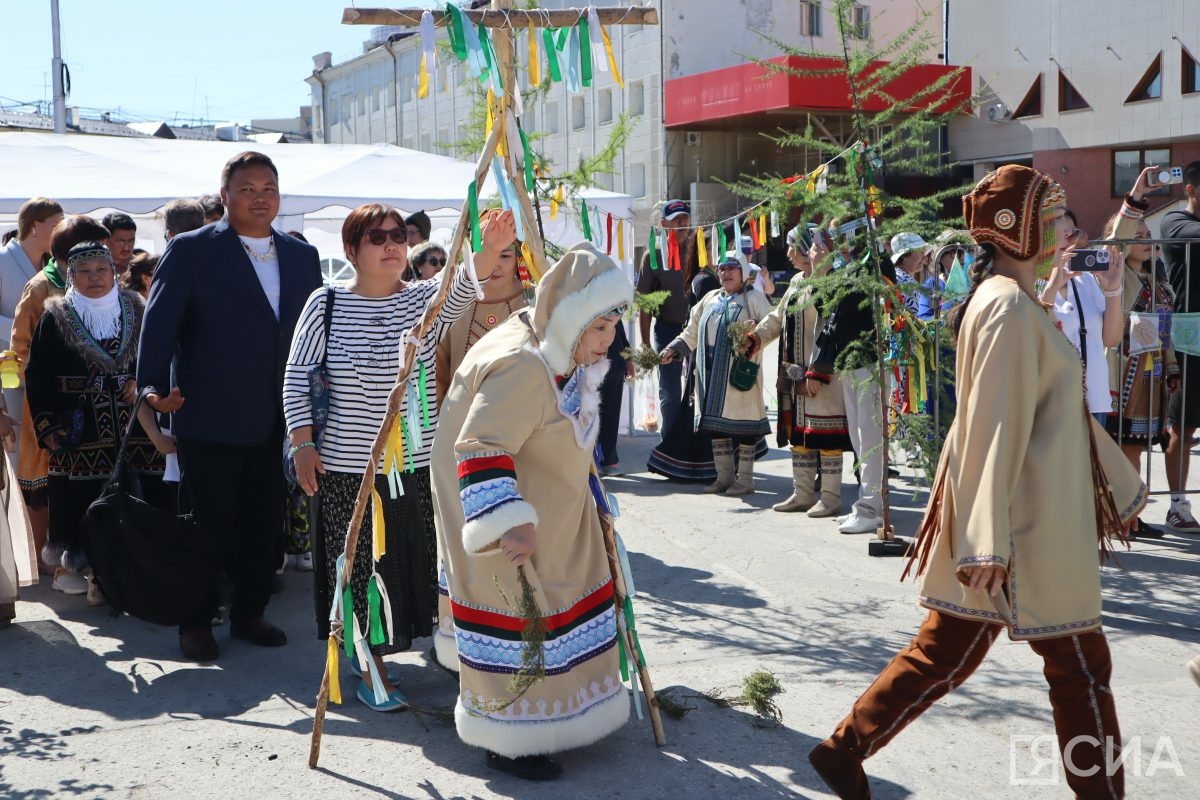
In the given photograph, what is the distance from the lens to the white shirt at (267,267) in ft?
16.7

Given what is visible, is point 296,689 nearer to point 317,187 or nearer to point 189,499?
point 189,499

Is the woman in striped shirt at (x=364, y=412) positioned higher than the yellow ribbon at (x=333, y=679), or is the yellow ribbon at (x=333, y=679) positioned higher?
the woman in striped shirt at (x=364, y=412)

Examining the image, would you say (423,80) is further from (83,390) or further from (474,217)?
(83,390)

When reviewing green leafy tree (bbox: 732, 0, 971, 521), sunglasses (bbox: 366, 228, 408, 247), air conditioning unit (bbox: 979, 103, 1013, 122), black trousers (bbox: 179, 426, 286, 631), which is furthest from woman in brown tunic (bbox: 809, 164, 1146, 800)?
air conditioning unit (bbox: 979, 103, 1013, 122)

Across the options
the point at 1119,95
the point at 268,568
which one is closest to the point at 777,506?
the point at 268,568

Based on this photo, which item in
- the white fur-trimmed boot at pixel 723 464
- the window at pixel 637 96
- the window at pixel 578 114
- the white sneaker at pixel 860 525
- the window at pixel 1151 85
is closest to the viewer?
the white sneaker at pixel 860 525

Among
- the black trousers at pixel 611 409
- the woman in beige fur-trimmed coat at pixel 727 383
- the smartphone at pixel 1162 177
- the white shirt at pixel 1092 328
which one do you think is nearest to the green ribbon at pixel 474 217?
the white shirt at pixel 1092 328

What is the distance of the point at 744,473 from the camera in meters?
8.89

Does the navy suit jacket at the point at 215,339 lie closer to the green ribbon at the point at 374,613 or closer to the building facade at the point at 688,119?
the green ribbon at the point at 374,613

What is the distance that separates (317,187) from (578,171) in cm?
490

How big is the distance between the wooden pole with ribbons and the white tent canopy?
6.38 meters

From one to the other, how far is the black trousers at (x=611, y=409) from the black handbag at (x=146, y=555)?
4975 millimetres

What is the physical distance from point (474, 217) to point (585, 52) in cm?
82

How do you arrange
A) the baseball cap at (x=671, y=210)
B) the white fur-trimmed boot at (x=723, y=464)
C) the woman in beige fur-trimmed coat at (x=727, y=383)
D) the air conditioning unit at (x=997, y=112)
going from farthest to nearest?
the air conditioning unit at (x=997, y=112) < the baseball cap at (x=671, y=210) < the white fur-trimmed boot at (x=723, y=464) < the woman in beige fur-trimmed coat at (x=727, y=383)
